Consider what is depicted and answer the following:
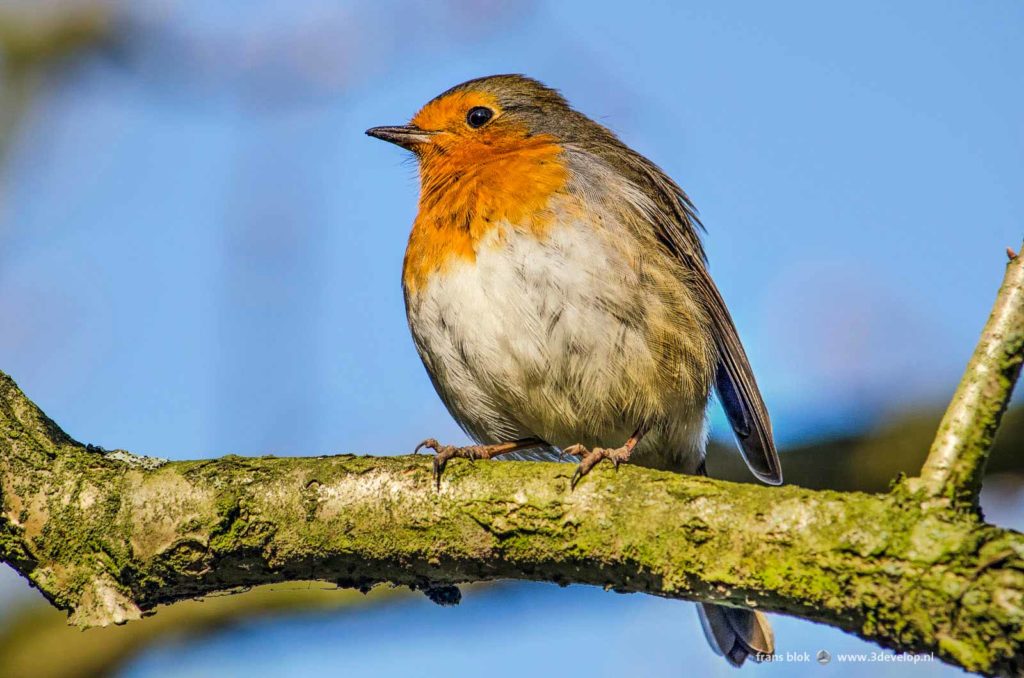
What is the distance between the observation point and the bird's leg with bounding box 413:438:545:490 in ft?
9.12

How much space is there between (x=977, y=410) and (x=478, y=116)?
3.02m

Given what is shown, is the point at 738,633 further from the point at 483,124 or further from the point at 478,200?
the point at 483,124

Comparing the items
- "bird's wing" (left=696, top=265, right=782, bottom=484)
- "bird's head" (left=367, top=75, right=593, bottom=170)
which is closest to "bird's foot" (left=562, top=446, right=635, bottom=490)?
"bird's wing" (left=696, top=265, right=782, bottom=484)

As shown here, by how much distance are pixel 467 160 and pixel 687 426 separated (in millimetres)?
1402

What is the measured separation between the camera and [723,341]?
4.41 m

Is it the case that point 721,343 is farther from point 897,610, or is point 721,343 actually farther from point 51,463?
point 51,463

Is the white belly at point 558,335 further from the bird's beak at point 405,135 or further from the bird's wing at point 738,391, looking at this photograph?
the bird's beak at point 405,135

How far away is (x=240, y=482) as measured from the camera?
9.14 ft

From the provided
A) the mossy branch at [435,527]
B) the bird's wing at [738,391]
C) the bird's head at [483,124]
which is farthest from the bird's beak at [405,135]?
the mossy branch at [435,527]

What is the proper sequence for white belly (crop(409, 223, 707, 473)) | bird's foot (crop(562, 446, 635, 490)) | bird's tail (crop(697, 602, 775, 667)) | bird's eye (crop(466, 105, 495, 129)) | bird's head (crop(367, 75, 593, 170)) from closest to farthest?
bird's foot (crop(562, 446, 635, 490)) < white belly (crop(409, 223, 707, 473)) < bird's tail (crop(697, 602, 775, 667)) < bird's head (crop(367, 75, 593, 170)) < bird's eye (crop(466, 105, 495, 129))

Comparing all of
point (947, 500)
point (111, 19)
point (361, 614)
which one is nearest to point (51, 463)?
point (361, 614)

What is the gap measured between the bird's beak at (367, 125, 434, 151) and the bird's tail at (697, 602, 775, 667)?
229cm

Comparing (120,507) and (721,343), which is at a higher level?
(721,343)

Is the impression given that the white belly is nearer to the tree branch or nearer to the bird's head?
the bird's head
